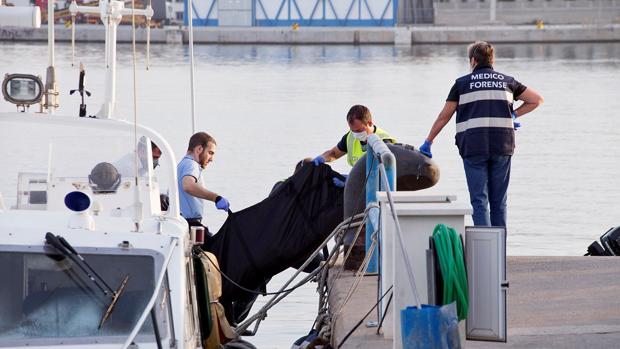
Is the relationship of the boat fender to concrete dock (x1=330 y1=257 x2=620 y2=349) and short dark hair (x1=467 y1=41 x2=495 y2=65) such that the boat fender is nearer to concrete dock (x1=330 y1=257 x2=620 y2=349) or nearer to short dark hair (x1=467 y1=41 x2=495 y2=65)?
concrete dock (x1=330 y1=257 x2=620 y2=349)

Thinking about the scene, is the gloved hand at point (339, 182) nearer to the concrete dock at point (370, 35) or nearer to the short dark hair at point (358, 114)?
the short dark hair at point (358, 114)

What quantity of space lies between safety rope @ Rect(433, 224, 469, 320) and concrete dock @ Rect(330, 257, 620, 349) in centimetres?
95

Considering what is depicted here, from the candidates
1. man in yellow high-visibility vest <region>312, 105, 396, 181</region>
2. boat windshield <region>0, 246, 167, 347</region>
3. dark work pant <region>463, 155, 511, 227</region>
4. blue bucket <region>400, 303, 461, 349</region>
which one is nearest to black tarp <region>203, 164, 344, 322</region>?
man in yellow high-visibility vest <region>312, 105, 396, 181</region>

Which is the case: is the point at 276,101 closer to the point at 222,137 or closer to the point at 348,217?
the point at 222,137

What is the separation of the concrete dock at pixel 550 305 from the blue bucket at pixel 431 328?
1074 millimetres

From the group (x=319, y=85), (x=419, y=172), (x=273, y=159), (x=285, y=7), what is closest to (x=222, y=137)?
(x=273, y=159)

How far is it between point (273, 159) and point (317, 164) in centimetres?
1622

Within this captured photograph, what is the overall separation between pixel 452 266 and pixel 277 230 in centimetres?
331

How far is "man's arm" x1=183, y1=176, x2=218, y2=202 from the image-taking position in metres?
9.15

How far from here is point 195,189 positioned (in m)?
9.24

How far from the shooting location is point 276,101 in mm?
39156

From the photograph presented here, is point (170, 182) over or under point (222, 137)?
over

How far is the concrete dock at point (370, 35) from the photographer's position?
78188 millimetres

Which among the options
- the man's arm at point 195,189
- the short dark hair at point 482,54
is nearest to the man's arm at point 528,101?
the short dark hair at point 482,54
